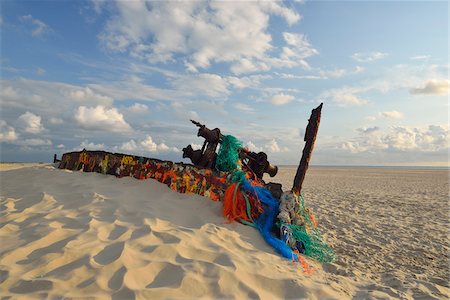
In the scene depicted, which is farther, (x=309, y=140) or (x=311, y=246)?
(x=309, y=140)

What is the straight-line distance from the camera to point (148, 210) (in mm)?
4266

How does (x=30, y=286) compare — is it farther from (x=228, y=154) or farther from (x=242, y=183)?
(x=228, y=154)

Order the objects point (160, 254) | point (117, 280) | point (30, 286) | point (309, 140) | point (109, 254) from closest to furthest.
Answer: point (30, 286) < point (117, 280) < point (109, 254) < point (160, 254) < point (309, 140)

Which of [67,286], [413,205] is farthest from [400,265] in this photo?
[413,205]

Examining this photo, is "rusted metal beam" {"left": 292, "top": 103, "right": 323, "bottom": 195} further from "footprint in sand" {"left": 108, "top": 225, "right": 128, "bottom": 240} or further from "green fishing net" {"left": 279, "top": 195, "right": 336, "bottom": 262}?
"footprint in sand" {"left": 108, "top": 225, "right": 128, "bottom": 240}

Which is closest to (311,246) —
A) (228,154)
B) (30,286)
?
(228,154)

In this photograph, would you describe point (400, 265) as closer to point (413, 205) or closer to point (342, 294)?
point (342, 294)

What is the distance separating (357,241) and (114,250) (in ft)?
15.0

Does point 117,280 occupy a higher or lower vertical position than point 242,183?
lower

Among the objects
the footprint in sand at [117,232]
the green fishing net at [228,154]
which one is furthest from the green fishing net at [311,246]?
the footprint in sand at [117,232]

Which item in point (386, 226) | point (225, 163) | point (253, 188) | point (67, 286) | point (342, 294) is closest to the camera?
point (67, 286)

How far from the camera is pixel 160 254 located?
3051 millimetres

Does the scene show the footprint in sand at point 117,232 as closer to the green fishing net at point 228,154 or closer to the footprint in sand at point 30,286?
the footprint in sand at point 30,286

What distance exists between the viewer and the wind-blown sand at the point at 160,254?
2.55 meters
